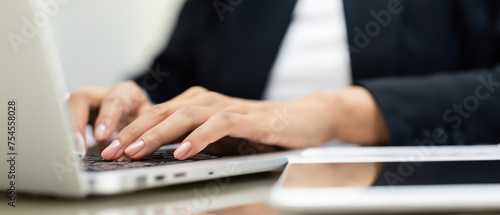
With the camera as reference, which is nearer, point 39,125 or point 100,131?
point 39,125

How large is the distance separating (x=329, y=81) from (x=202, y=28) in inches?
12.7

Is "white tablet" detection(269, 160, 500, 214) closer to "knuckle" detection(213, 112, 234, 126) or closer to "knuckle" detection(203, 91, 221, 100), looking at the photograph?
"knuckle" detection(213, 112, 234, 126)

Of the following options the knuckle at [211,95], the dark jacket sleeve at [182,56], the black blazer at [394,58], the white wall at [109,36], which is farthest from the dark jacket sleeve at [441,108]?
the white wall at [109,36]

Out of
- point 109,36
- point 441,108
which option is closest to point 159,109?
point 441,108

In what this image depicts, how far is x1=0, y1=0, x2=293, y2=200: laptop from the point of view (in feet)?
0.82

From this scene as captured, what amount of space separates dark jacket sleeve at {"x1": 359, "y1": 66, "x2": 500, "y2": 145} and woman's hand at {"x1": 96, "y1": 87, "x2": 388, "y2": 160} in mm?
26

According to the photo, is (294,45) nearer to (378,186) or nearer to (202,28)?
(202,28)

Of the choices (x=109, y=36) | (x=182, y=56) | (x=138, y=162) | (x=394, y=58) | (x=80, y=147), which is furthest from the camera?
(x=109, y=36)

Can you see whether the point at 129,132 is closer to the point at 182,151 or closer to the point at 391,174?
the point at 182,151

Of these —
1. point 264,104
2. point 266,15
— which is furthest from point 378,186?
point 266,15

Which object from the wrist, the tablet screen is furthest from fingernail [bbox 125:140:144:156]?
the wrist

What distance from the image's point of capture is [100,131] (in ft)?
1.78

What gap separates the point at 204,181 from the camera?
1.21ft

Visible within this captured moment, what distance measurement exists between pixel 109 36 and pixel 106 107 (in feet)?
3.23
